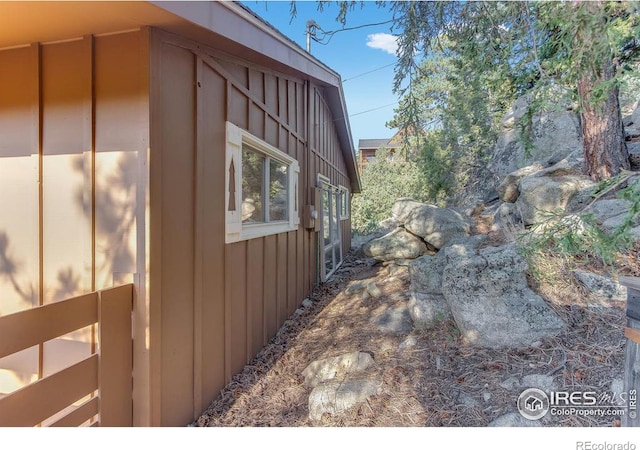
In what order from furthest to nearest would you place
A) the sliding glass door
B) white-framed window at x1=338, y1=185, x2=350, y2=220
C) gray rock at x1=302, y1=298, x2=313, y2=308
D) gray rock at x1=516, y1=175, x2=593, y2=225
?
1. white-framed window at x1=338, y1=185, x2=350, y2=220
2. the sliding glass door
3. gray rock at x1=302, y1=298, x2=313, y2=308
4. gray rock at x1=516, y1=175, x2=593, y2=225

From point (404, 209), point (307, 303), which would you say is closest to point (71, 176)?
point (307, 303)

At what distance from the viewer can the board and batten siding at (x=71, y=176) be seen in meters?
2.09

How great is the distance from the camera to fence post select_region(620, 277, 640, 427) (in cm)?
138

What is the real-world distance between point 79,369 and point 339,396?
68.8 inches

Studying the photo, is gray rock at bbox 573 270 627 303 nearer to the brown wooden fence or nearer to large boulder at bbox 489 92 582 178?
large boulder at bbox 489 92 582 178

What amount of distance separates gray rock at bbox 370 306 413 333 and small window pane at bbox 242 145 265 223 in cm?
196

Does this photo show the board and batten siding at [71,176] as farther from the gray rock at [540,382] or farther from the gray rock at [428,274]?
the gray rock at [428,274]

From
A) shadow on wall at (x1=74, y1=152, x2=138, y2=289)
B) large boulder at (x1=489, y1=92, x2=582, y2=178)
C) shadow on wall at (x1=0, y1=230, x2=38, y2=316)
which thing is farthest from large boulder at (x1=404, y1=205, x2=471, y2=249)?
shadow on wall at (x1=0, y1=230, x2=38, y2=316)

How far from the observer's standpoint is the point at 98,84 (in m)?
2.13

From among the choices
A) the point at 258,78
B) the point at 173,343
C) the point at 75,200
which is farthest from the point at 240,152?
the point at 173,343

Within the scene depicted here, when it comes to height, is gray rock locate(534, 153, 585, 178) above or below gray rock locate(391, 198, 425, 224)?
above

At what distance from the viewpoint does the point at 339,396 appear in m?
2.43

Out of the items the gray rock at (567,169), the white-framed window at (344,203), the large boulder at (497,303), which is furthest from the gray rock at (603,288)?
the white-framed window at (344,203)

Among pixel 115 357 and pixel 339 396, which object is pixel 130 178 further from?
pixel 339 396
